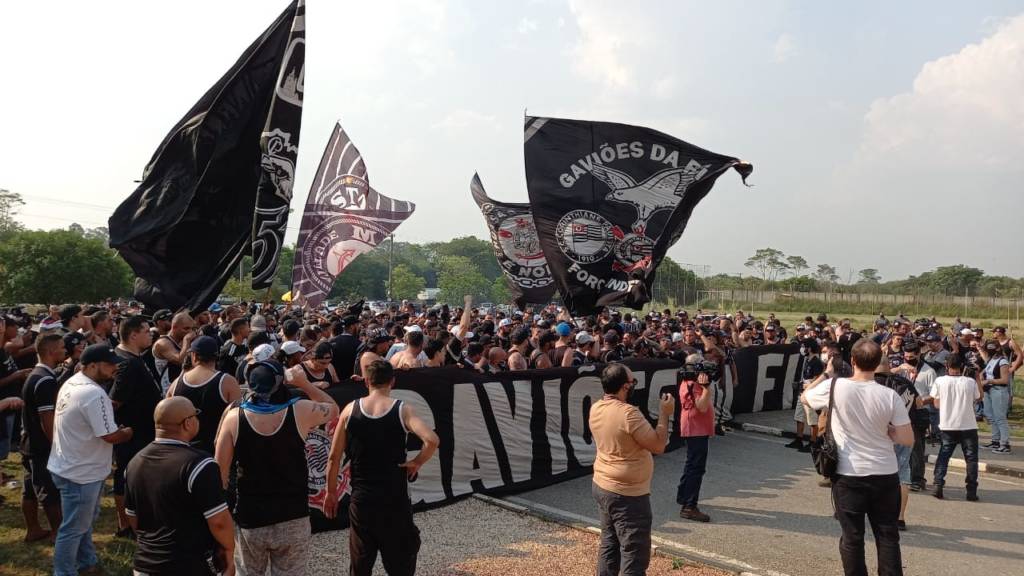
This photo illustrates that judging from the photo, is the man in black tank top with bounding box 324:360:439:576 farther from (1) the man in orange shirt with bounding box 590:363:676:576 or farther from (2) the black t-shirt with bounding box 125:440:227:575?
(1) the man in orange shirt with bounding box 590:363:676:576

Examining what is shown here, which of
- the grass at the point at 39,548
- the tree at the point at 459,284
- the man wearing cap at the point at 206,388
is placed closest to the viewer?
the man wearing cap at the point at 206,388

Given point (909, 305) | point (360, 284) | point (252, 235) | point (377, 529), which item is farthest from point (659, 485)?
point (360, 284)

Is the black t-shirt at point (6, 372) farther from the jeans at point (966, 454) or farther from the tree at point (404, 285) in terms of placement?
the tree at point (404, 285)

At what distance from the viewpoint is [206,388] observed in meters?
5.34

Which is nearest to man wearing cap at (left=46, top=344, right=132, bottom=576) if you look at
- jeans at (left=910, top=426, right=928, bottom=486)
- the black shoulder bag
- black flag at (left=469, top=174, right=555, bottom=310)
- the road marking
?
the road marking

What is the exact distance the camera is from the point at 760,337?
695 inches

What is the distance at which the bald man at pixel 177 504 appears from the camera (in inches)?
131

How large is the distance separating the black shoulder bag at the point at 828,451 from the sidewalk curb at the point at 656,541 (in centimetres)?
122

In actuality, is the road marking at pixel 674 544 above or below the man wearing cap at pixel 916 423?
below

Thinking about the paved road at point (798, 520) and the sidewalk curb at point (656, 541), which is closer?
the sidewalk curb at point (656, 541)

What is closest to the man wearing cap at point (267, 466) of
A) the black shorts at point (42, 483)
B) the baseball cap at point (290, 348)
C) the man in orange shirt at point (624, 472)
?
the baseball cap at point (290, 348)

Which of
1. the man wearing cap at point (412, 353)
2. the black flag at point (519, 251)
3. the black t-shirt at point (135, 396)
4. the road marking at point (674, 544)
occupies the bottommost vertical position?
the road marking at point (674, 544)

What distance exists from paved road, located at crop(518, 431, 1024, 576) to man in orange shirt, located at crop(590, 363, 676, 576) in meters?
1.77

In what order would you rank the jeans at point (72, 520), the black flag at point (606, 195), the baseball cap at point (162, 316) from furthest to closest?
the black flag at point (606, 195), the baseball cap at point (162, 316), the jeans at point (72, 520)
